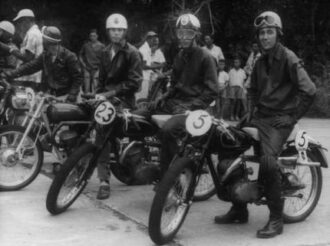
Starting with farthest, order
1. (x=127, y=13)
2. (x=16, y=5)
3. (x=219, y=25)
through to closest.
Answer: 1. (x=219, y=25)
2. (x=127, y=13)
3. (x=16, y=5)

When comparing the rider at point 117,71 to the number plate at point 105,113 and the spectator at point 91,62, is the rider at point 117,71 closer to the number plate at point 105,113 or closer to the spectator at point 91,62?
the number plate at point 105,113

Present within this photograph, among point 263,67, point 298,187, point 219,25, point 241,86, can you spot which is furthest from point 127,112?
point 219,25

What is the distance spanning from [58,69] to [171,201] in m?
3.11

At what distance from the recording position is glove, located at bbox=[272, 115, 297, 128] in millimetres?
5469

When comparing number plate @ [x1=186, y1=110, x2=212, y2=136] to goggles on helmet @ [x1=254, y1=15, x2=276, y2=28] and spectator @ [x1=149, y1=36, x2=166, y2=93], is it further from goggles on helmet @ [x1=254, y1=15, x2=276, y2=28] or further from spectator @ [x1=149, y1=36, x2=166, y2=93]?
spectator @ [x1=149, y1=36, x2=166, y2=93]

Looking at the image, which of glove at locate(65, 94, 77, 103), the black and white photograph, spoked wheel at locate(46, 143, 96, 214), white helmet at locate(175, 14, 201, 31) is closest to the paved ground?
the black and white photograph

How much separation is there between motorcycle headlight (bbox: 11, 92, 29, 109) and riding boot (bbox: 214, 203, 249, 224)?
3390 mm

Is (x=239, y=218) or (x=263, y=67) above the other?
(x=263, y=67)

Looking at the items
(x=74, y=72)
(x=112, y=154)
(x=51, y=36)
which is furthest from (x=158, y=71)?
(x=112, y=154)

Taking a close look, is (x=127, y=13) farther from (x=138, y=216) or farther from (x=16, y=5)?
(x=138, y=216)

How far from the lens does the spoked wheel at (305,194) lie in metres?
5.91

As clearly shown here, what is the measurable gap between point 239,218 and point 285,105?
3.59ft

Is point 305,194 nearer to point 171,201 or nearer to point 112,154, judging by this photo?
point 171,201

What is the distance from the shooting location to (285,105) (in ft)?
18.5
